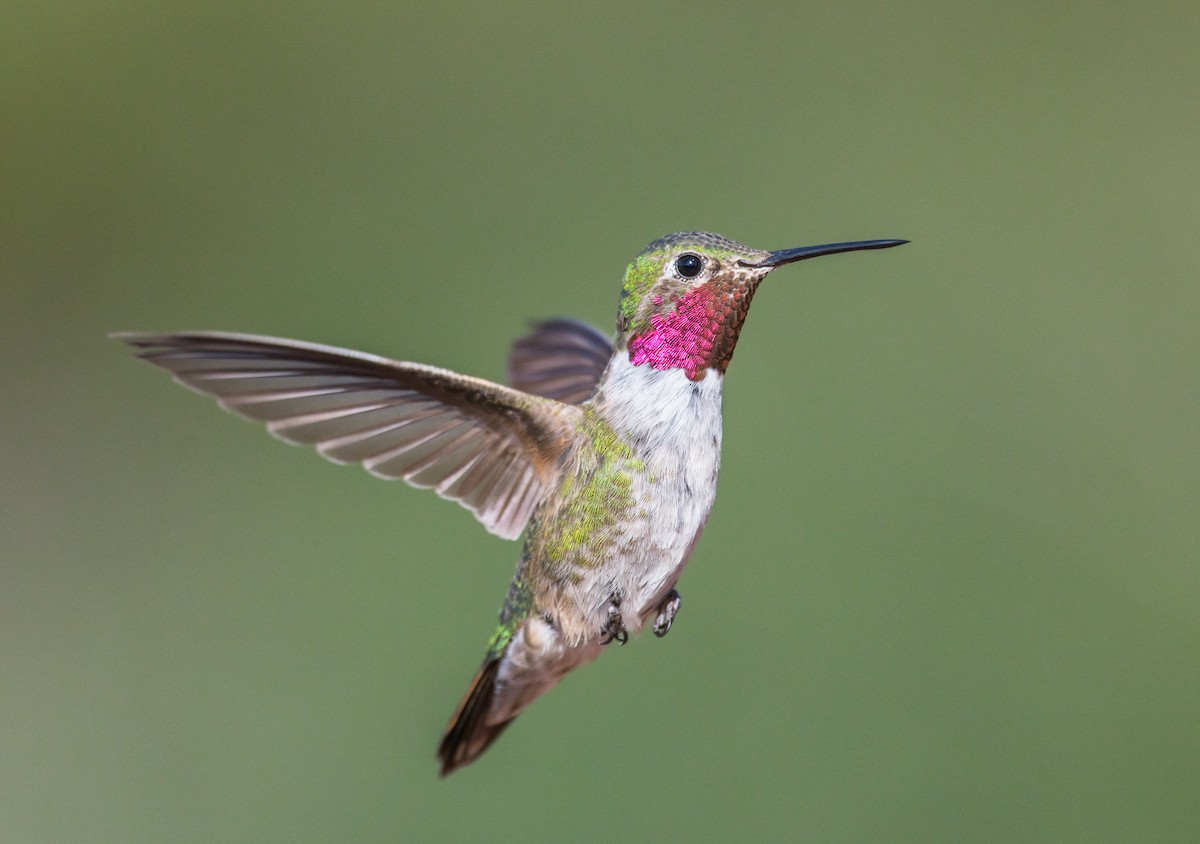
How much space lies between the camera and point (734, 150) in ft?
12.3

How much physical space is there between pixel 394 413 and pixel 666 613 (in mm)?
358

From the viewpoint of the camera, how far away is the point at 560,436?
122 centimetres

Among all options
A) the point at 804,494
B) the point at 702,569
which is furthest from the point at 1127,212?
the point at 702,569

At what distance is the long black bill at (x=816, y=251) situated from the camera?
2.96 ft

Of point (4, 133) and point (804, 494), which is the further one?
point (4, 133)

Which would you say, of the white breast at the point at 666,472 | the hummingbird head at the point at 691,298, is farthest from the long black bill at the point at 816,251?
the white breast at the point at 666,472

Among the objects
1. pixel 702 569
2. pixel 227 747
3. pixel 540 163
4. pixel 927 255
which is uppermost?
pixel 540 163

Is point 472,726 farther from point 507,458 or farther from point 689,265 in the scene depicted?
point 689,265

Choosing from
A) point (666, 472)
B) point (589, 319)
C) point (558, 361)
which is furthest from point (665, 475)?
point (589, 319)

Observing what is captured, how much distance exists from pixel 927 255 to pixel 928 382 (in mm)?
411

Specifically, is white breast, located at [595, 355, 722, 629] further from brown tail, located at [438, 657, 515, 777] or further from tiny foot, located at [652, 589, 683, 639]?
brown tail, located at [438, 657, 515, 777]

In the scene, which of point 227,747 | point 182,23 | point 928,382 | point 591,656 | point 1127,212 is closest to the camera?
point 591,656

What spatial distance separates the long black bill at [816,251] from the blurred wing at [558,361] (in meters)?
0.65

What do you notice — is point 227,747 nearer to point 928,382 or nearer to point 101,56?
point 928,382
